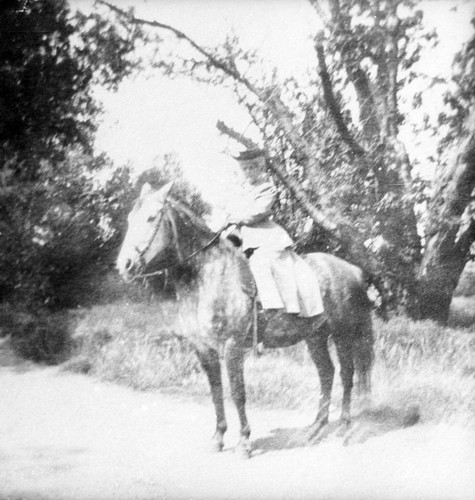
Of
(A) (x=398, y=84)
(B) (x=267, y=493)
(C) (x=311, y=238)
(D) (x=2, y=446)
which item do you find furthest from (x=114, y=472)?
(A) (x=398, y=84)

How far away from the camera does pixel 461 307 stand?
2.55 meters

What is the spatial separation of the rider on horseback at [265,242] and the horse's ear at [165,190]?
0.35 meters

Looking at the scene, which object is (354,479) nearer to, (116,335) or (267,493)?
(267,493)

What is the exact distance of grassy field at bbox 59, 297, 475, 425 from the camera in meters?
2.26

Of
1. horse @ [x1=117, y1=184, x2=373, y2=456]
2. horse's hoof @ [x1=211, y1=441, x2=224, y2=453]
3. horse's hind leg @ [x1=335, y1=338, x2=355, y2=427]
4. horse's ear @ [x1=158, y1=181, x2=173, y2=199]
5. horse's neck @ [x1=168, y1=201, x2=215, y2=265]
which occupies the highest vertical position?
horse's ear @ [x1=158, y1=181, x2=173, y2=199]

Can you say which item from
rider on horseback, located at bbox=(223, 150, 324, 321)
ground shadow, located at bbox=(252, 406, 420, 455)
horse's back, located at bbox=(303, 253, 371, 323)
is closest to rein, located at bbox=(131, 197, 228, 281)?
rider on horseback, located at bbox=(223, 150, 324, 321)

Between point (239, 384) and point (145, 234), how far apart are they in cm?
88

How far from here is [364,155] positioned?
2510 millimetres

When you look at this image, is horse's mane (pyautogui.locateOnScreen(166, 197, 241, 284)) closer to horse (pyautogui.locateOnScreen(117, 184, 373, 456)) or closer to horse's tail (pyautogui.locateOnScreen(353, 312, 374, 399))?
horse (pyautogui.locateOnScreen(117, 184, 373, 456))

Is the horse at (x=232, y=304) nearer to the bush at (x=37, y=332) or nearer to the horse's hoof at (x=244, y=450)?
the horse's hoof at (x=244, y=450)

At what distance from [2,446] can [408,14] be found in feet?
9.72

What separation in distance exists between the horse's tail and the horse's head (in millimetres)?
1138

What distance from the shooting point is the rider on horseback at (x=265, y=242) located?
2.35 m

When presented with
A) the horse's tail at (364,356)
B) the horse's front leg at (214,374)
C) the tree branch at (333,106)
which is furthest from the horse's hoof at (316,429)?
the tree branch at (333,106)
